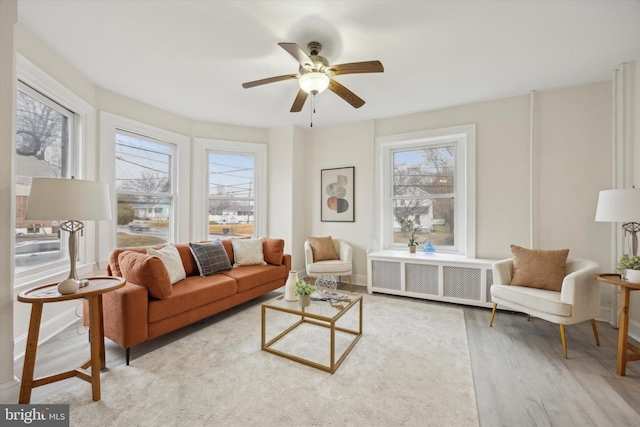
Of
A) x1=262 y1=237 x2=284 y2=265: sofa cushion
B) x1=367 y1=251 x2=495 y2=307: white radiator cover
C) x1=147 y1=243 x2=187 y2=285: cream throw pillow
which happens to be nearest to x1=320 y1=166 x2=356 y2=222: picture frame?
x1=367 y1=251 x2=495 y2=307: white radiator cover

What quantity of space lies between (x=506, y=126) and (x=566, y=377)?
2825 millimetres

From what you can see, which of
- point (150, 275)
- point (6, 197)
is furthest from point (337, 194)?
point (6, 197)

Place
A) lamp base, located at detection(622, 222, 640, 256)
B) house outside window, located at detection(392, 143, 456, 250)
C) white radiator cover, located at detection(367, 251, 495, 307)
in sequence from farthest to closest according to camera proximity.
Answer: house outside window, located at detection(392, 143, 456, 250)
white radiator cover, located at detection(367, 251, 495, 307)
lamp base, located at detection(622, 222, 640, 256)

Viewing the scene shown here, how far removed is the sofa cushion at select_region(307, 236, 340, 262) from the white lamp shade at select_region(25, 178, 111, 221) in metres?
2.91

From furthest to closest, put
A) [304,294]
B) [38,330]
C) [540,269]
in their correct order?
[540,269] < [304,294] < [38,330]

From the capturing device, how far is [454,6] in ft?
6.29

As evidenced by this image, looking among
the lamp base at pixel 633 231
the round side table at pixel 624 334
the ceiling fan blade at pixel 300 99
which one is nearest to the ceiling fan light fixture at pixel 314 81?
the ceiling fan blade at pixel 300 99

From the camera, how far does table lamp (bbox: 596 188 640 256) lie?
216 cm

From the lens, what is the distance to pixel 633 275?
2064mm

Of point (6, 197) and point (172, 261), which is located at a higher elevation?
point (6, 197)

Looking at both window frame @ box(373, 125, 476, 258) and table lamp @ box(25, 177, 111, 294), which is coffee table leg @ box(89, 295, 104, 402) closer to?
table lamp @ box(25, 177, 111, 294)

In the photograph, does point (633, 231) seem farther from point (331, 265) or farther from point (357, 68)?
point (331, 265)

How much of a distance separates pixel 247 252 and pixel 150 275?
4.99 ft

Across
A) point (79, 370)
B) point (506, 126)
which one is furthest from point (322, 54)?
point (79, 370)
